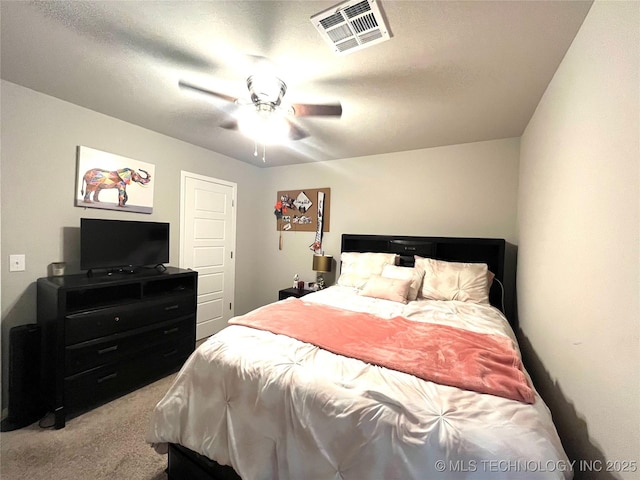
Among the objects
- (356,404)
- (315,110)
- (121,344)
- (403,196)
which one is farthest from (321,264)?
(356,404)

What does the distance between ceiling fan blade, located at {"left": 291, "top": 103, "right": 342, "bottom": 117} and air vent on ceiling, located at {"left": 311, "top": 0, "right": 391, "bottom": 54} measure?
0.58 metres

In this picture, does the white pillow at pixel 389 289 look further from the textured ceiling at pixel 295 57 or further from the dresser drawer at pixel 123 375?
the dresser drawer at pixel 123 375

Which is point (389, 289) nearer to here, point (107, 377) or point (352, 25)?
point (352, 25)

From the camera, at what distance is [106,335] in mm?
1944

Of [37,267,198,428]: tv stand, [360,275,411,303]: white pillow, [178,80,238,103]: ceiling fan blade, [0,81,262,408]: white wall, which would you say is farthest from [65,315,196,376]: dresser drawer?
[178,80,238,103]: ceiling fan blade

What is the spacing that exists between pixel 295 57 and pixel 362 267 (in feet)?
6.66

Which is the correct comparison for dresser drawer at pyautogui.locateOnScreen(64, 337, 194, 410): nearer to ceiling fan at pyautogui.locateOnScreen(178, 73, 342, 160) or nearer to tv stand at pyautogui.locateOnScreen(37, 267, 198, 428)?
tv stand at pyautogui.locateOnScreen(37, 267, 198, 428)

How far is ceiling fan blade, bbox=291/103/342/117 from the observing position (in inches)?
76.8

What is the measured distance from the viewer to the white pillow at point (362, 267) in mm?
2768

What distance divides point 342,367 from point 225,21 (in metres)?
1.73

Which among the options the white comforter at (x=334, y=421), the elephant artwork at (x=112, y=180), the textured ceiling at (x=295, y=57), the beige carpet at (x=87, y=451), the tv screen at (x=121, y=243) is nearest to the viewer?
the white comforter at (x=334, y=421)

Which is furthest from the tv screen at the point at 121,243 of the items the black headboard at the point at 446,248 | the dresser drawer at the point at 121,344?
the black headboard at the point at 446,248

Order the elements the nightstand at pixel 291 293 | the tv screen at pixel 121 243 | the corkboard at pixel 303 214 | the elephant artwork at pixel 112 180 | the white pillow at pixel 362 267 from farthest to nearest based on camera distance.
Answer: the corkboard at pixel 303 214
the nightstand at pixel 291 293
the white pillow at pixel 362 267
the elephant artwork at pixel 112 180
the tv screen at pixel 121 243

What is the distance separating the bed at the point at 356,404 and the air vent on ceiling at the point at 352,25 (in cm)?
158
